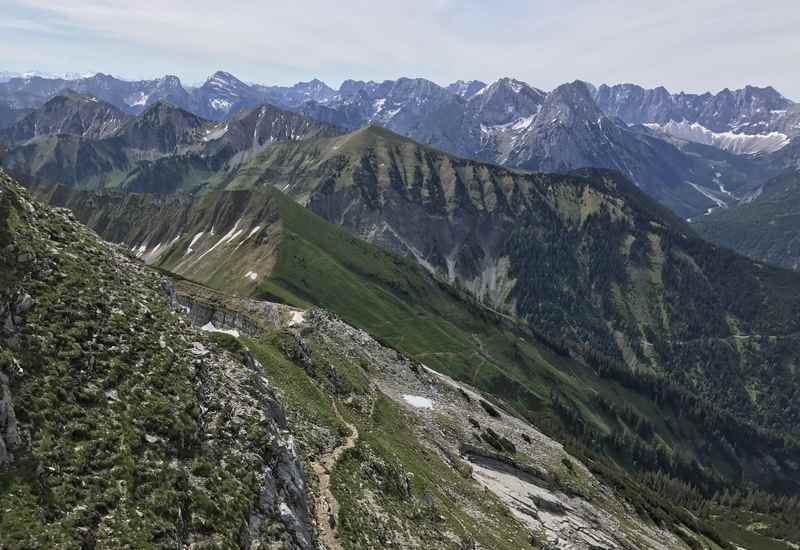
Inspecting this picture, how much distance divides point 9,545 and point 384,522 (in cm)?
2463

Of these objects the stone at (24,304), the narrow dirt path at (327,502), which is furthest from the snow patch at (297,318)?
the stone at (24,304)

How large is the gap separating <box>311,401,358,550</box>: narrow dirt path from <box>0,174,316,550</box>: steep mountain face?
112 centimetres

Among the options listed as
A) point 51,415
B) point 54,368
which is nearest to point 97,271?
point 54,368

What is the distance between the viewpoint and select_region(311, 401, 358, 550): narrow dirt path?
1293 inches

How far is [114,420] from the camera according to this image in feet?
83.6

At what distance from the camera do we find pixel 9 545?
18391mm

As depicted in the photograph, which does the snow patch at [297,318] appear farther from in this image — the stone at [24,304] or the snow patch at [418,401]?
the stone at [24,304]

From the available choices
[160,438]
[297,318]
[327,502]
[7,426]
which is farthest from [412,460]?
[297,318]

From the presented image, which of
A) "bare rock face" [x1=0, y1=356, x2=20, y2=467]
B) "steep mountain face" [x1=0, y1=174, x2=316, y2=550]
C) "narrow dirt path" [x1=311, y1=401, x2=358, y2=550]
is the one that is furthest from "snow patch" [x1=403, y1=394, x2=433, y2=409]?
"bare rock face" [x1=0, y1=356, x2=20, y2=467]

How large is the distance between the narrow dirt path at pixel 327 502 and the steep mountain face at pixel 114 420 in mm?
1123

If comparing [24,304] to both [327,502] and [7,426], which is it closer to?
[7,426]

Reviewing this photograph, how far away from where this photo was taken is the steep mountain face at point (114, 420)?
70.5ft

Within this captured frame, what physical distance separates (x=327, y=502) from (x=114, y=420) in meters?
16.0

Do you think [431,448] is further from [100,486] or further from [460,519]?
[100,486]
